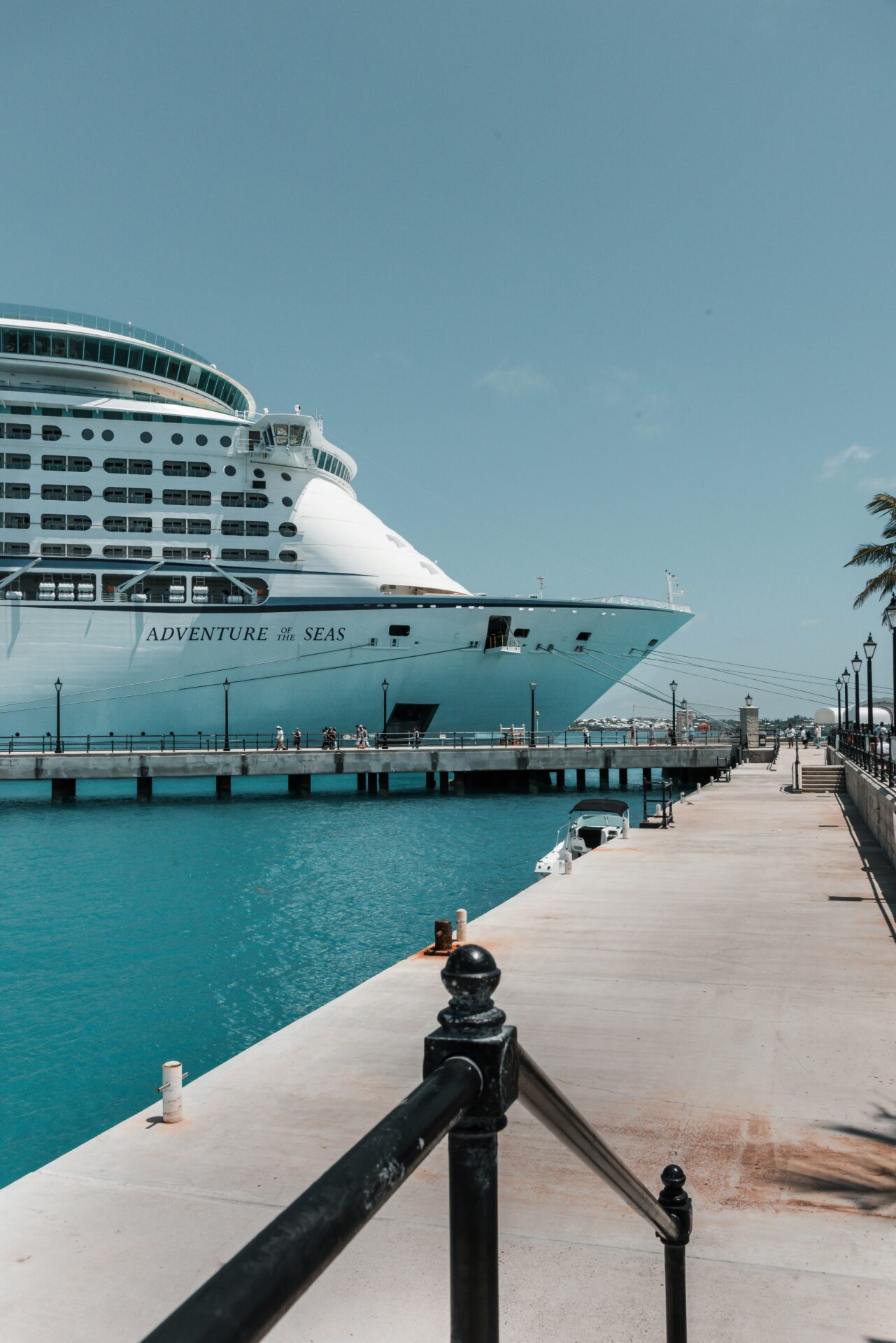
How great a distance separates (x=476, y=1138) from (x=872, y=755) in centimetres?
2753

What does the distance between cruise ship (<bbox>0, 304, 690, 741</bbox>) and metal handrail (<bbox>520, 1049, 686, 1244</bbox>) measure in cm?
4364

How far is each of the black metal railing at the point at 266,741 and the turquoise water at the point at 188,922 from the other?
16.2 feet

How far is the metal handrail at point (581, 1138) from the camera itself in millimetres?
2020

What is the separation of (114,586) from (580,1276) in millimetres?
47833

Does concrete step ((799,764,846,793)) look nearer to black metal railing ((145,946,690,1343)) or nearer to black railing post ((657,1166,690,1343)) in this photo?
black railing post ((657,1166,690,1343))

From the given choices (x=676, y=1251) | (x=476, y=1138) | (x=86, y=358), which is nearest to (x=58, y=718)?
(x=86, y=358)

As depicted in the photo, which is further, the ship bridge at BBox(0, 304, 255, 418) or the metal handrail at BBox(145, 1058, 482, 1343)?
the ship bridge at BBox(0, 304, 255, 418)

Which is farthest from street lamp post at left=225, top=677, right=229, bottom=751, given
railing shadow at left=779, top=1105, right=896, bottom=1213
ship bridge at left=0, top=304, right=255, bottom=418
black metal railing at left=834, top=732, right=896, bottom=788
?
railing shadow at left=779, top=1105, right=896, bottom=1213

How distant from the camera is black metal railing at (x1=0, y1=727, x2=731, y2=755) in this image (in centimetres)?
4616

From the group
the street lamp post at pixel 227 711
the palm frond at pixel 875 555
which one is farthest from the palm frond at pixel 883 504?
the street lamp post at pixel 227 711

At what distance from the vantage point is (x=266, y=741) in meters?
49.4

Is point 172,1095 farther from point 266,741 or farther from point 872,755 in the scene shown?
point 266,741

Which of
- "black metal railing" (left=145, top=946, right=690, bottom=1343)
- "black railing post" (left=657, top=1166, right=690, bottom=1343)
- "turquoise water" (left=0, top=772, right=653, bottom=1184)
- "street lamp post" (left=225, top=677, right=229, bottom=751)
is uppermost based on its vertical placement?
"street lamp post" (left=225, top=677, right=229, bottom=751)

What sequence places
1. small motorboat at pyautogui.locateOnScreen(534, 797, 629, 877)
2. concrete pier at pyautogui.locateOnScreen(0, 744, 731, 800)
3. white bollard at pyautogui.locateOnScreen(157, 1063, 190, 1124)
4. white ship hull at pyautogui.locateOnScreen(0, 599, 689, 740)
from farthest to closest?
white ship hull at pyautogui.locateOnScreen(0, 599, 689, 740) → concrete pier at pyautogui.locateOnScreen(0, 744, 731, 800) → small motorboat at pyautogui.locateOnScreen(534, 797, 629, 877) → white bollard at pyautogui.locateOnScreen(157, 1063, 190, 1124)
